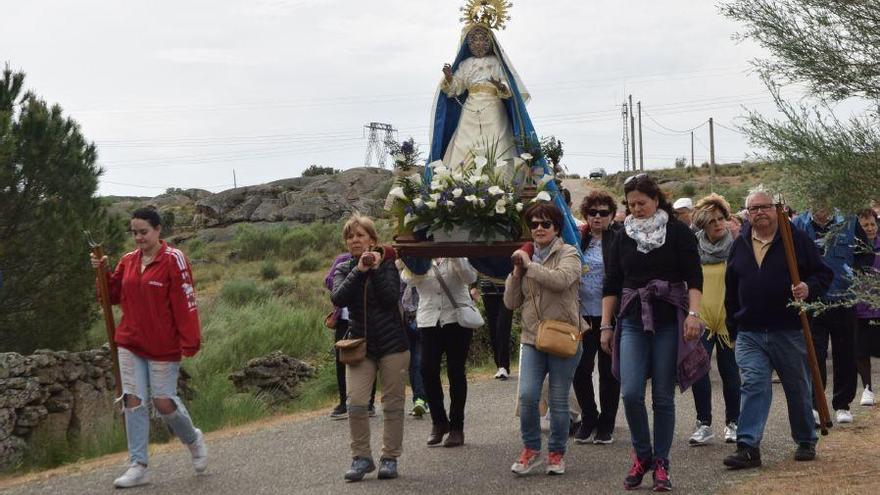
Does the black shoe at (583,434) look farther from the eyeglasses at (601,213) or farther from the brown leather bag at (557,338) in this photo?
the eyeglasses at (601,213)

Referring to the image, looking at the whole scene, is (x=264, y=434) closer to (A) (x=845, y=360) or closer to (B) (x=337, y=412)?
(B) (x=337, y=412)

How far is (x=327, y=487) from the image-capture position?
26.2 feet

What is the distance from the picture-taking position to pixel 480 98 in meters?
9.98

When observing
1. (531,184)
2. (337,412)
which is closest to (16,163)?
(337,412)

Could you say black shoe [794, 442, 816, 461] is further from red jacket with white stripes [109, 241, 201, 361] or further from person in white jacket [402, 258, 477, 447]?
red jacket with white stripes [109, 241, 201, 361]

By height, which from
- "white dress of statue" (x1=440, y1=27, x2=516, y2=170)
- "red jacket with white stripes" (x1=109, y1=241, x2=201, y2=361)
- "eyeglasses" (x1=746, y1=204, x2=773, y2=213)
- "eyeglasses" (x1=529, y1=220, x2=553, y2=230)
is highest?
"white dress of statue" (x1=440, y1=27, x2=516, y2=170)

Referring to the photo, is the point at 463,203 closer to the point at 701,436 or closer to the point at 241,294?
the point at 701,436

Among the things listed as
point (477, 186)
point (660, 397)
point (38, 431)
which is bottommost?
point (38, 431)

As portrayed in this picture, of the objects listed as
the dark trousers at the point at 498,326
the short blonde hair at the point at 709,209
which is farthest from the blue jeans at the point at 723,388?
the dark trousers at the point at 498,326

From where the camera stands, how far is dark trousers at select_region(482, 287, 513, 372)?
13.3 m

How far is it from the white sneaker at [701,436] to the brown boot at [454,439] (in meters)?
1.83

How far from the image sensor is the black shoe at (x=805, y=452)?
8297 millimetres

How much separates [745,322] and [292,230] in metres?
44.4

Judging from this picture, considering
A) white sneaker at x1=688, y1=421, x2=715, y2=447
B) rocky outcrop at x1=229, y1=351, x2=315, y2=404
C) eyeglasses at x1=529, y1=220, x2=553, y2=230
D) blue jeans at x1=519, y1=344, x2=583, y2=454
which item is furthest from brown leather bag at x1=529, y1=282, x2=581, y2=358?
rocky outcrop at x1=229, y1=351, x2=315, y2=404
